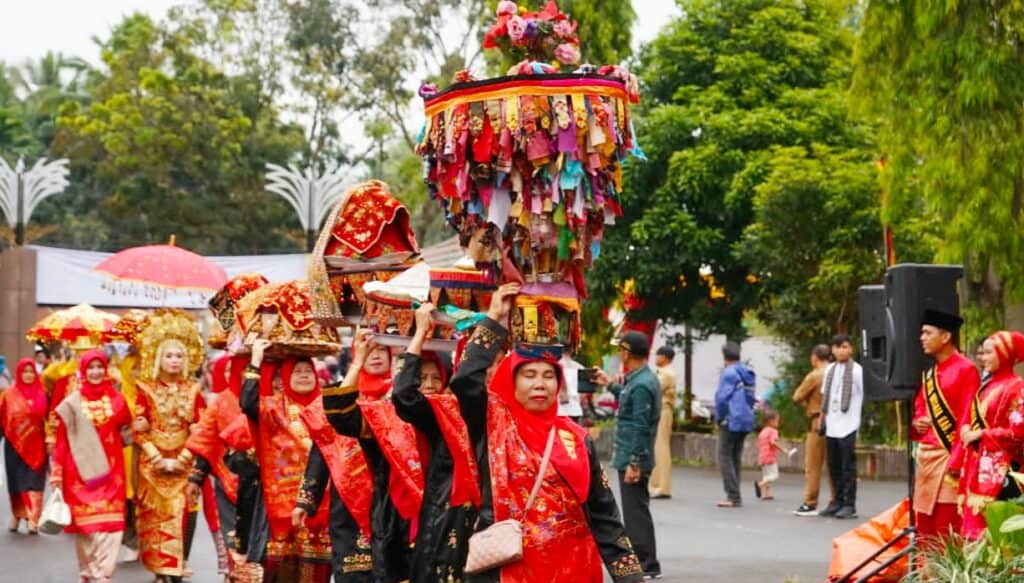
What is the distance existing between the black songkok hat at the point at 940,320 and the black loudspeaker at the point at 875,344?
1.19 feet

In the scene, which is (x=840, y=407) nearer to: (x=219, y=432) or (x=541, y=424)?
(x=219, y=432)

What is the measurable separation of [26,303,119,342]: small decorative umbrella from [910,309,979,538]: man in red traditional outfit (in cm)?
1038

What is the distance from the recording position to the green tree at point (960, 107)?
48.7ft

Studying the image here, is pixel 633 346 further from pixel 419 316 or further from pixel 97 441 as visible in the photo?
pixel 419 316

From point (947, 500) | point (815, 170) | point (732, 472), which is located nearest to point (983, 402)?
point (947, 500)

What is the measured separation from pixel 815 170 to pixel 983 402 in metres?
12.9

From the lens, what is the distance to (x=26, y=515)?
17.4 meters

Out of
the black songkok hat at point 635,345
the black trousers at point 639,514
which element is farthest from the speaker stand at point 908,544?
the black songkok hat at point 635,345

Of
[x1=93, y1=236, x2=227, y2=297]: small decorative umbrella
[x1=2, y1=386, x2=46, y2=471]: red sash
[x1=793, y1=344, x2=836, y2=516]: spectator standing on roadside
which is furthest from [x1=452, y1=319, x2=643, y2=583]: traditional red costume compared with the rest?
[x1=2, y1=386, x2=46, y2=471]: red sash

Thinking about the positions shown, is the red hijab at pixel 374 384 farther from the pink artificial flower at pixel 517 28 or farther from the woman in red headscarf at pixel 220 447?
the woman in red headscarf at pixel 220 447

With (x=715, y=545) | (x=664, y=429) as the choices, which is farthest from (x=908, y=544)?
(x=664, y=429)

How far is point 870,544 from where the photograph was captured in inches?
460

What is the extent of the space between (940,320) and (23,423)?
10501 millimetres

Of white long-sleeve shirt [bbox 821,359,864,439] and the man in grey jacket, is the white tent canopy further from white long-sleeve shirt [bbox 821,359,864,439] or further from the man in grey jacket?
the man in grey jacket
